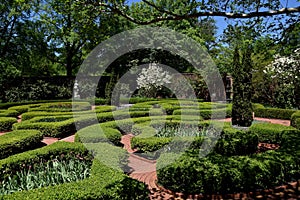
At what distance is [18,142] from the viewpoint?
689 cm

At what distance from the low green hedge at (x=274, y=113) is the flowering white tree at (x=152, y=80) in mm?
9010

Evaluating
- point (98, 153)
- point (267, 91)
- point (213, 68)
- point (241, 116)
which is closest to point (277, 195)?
point (98, 153)

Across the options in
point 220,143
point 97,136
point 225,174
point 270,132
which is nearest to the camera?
point 225,174

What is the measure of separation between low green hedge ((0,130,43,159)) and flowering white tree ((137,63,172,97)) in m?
14.1

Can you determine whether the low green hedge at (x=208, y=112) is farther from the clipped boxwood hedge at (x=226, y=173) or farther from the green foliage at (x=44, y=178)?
the green foliage at (x=44, y=178)

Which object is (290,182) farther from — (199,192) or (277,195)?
(199,192)

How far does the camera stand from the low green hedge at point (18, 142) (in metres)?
6.57

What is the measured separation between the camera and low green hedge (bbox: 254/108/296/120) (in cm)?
1346

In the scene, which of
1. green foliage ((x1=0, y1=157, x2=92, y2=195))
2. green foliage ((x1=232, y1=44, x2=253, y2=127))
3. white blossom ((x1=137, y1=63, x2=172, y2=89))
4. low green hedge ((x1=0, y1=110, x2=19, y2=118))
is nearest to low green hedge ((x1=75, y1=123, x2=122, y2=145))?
green foliage ((x1=0, y1=157, x2=92, y2=195))

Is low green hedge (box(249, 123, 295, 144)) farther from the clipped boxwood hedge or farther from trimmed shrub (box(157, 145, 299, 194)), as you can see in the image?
trimmed shrub (box(157, 145, 299, 194))

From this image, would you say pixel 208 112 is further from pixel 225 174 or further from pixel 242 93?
pixel 225 174

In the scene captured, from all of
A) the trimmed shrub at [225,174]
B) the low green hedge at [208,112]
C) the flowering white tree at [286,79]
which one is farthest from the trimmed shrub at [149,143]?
the flowering white tree at [286,79]

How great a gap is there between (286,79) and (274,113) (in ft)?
11.3

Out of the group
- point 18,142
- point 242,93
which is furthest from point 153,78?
point 18,142
